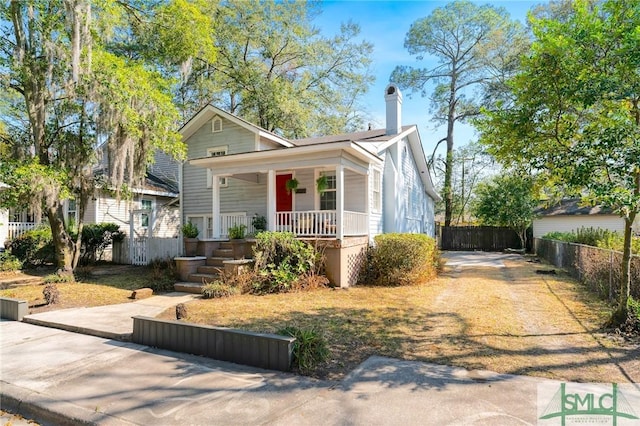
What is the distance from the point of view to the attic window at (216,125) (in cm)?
1373

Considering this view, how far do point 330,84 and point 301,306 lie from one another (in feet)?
66.6

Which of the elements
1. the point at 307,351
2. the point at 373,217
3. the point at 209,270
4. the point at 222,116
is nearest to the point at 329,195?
the point at 373,217

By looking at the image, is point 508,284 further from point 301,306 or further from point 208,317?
point 208,317

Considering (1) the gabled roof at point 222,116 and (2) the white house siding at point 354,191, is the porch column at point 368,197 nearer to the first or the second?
(2) the white house siding at point 354,191

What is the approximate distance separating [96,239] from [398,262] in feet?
37.9

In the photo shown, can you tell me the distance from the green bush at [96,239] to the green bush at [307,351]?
12.6 meters

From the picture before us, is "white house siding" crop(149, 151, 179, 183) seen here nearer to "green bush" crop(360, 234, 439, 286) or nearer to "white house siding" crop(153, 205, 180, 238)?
"white house siding" crop(153, 205, 180, 238)

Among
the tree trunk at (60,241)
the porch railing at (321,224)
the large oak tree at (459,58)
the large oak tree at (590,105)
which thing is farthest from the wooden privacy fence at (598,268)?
the large oak tree at (459,58)

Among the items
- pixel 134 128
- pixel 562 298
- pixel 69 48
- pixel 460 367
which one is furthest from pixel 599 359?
pixel 69 48

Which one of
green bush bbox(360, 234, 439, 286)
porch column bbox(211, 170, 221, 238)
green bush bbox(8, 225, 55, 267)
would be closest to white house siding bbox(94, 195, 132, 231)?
green bush bbox(8, 225, 55, 267)

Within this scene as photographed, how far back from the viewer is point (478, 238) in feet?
83.1

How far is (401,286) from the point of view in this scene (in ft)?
32.4

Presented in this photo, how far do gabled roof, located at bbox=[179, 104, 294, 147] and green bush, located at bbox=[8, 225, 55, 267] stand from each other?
6350mm

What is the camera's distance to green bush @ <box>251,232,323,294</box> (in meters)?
9.02
